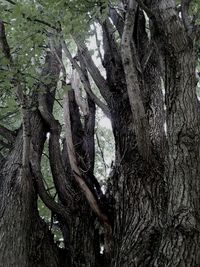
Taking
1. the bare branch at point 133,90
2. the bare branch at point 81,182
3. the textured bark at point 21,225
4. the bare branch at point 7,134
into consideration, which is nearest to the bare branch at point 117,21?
the bare branch at point 81,182

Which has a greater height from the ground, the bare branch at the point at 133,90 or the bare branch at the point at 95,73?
the bare branch at the point at 95,73

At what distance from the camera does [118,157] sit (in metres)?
4.48

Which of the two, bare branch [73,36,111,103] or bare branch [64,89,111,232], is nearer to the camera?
bare branch [64,89,111,232]

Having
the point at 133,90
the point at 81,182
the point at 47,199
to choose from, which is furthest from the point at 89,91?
the point at 133,90

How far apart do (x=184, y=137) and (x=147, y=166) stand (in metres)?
0.82

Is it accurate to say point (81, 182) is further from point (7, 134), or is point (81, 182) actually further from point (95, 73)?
point (95, 73)

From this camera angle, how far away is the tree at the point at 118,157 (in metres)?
3.20

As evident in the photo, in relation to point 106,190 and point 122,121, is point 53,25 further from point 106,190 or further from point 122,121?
point 106,190

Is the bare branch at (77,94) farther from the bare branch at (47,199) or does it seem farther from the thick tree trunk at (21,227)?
the thick tree trunk at (21,227)

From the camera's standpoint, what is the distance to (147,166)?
13.0 ft

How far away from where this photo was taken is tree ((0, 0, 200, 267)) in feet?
10.5

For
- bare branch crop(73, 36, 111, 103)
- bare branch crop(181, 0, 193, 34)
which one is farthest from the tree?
bare branch crop(73, 36, 111, 103)

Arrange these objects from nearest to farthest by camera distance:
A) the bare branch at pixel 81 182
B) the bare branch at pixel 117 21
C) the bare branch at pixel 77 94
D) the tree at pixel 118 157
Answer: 1. the tree at pixel 118 157
2. the bare branch at pixel 81 182
3. the bare branch at pixel 77 94
4. the bare branch at pixel 117 21

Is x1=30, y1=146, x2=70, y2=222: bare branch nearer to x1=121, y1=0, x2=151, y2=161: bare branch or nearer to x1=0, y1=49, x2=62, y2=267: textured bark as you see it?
x1=0, y1=49, x2=62, y2=267: textured bark
